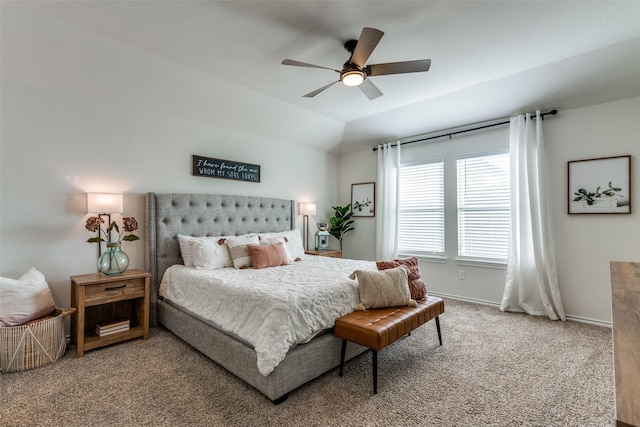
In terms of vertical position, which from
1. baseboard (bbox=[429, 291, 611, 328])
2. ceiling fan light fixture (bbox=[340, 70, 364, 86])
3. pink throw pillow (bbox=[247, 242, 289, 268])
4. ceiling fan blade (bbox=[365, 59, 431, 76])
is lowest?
baseboard (bbox=[429, 291, 611, 328])

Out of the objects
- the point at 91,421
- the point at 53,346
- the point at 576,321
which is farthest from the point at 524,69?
the point at 53,346

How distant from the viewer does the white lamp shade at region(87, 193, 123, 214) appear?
2.89m

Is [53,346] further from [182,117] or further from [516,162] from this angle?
[516,162]

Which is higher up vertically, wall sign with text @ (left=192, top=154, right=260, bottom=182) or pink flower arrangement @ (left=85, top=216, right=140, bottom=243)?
wall sign with text @ (left=192, top=154, right=260, bottom=182)

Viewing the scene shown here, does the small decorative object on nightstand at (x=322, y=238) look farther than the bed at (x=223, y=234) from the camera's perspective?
Yes

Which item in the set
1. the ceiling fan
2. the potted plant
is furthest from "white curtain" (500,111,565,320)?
the potted plant

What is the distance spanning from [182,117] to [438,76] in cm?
312

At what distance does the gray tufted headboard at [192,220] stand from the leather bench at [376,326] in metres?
2.28

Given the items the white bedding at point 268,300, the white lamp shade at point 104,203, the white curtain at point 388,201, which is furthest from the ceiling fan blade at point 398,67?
the white lamp shade at point 104,203

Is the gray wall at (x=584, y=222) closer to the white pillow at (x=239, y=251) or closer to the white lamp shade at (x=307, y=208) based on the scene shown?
the white lamp shade at (x=307, y=208)

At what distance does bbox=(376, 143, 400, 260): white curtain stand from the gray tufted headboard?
1746 millimetres

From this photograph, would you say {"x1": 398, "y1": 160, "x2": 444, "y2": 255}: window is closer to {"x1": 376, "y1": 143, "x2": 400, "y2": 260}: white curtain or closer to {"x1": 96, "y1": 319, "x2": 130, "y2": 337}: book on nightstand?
{"x1": 376, "y1": 143, "x2": 400, "y2": 260}: white curtain

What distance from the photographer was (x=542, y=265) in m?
3.67

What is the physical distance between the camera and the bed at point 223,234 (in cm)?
207
